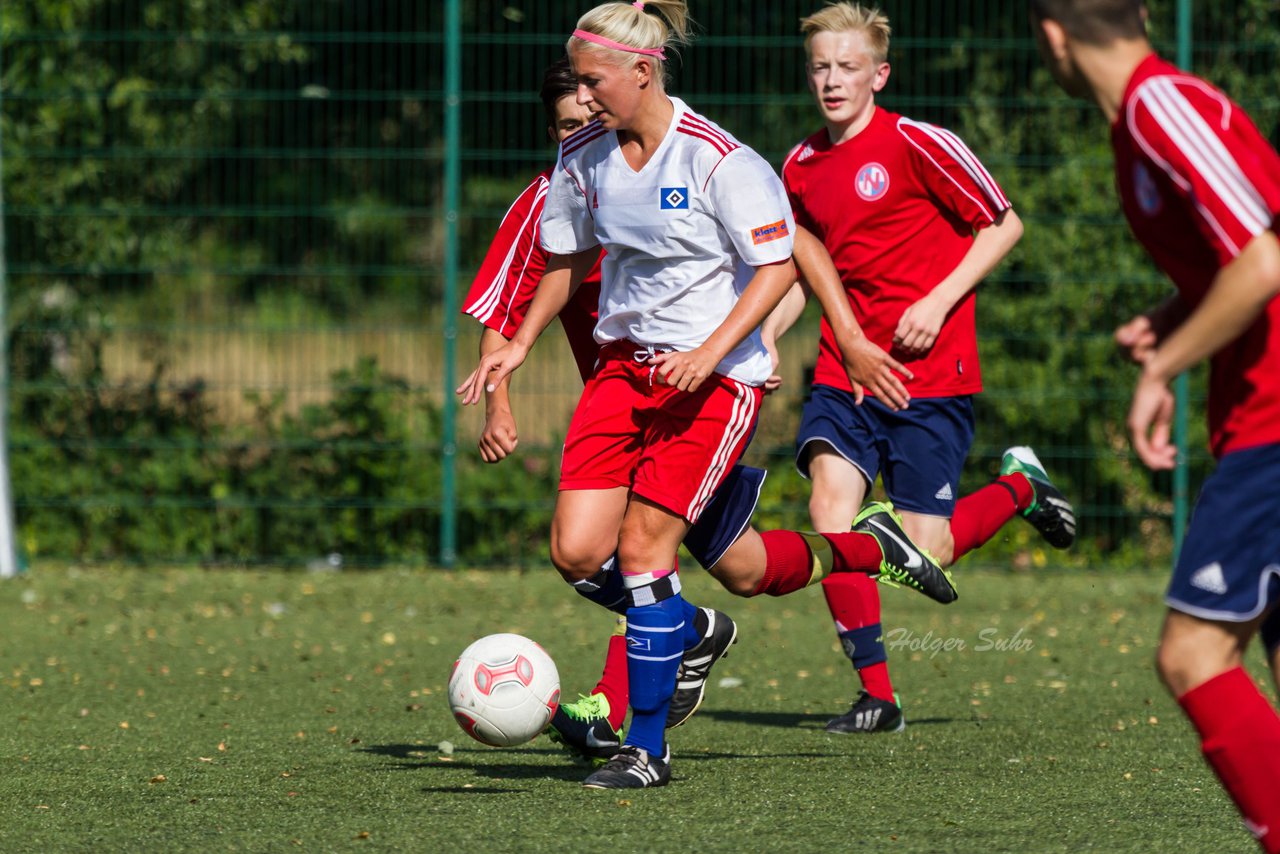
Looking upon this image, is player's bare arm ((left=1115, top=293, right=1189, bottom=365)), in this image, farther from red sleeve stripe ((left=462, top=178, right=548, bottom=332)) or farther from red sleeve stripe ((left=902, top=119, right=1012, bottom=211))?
red sleeve stripe ((left=902, top=119, right=1012, bottom=211))

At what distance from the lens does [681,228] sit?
4.54 metres

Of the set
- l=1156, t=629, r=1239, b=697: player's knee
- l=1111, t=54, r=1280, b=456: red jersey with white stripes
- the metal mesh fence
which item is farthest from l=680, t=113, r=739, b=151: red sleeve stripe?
the metal mesh fence

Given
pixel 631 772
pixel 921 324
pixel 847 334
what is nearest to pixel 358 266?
pixel 921 324

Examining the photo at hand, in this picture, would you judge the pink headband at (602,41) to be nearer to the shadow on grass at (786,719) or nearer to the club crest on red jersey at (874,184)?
the club crest on red jersey at (874,184)

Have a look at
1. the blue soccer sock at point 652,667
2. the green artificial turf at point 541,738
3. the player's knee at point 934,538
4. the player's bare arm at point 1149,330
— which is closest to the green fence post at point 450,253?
the green artificial turf at point 541,738

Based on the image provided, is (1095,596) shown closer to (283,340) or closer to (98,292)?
(283,340)

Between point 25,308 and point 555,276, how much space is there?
575cm

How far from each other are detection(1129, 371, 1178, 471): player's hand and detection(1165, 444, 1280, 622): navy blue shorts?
0.37ft

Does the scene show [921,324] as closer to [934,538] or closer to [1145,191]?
[934,538]

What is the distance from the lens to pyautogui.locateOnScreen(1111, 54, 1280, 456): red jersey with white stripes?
9.62ft

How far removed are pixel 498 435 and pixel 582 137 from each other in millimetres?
833

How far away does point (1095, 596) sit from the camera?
9070 millimetres

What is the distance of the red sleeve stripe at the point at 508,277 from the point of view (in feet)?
17.2

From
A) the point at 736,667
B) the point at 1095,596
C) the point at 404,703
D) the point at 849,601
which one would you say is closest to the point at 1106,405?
the point at 1095,596
